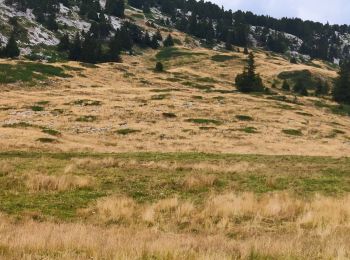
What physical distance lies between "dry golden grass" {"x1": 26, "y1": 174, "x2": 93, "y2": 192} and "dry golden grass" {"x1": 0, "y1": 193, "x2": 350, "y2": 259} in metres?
3.07

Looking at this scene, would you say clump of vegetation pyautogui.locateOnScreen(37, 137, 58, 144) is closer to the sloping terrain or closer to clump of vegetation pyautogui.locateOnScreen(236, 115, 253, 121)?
the sloping terrain

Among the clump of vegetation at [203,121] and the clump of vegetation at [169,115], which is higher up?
the clump of vegetation at [203,121]

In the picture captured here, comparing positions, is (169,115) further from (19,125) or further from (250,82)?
(250,82)

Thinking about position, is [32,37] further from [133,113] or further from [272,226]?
[272,226]

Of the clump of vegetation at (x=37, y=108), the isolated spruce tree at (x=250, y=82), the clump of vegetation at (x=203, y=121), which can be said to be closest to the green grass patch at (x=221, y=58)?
the isolated spruce tree at (x=250, y=82)

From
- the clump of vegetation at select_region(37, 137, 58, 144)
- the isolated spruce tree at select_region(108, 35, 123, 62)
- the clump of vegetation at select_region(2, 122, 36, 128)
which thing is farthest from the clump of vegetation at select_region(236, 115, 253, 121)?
the isolated spruce tree at select_region(108, 35, 123, 62)

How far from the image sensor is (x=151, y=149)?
130ft

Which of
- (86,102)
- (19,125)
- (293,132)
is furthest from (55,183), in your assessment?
(86,102)

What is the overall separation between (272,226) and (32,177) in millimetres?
10726

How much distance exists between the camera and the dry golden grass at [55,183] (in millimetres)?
18219

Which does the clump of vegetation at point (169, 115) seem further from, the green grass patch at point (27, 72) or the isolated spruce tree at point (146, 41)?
the isolated spruce tree at point (146, 41)

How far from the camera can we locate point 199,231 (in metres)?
12.7

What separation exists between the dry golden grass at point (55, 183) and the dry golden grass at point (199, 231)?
10.1 feet

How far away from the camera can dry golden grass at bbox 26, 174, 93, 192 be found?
18.2m
